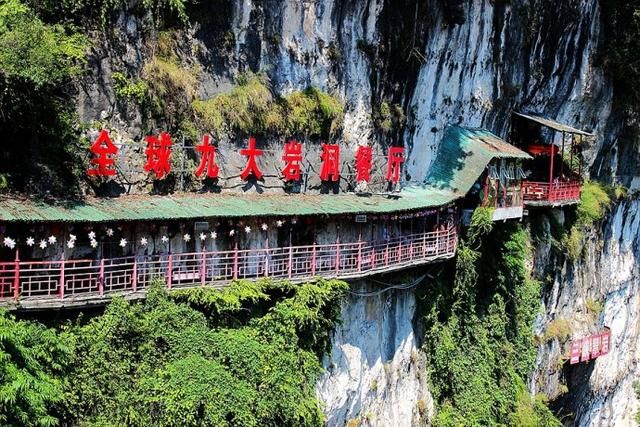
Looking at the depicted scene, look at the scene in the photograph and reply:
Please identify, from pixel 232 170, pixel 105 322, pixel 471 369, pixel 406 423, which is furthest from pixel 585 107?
pixel 105 322

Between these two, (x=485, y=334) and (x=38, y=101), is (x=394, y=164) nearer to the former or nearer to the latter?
(x=485, y=334)

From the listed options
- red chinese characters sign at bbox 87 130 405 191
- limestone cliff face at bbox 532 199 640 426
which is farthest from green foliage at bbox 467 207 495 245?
Result: limestone cliff face at bbox 532 199 640 426

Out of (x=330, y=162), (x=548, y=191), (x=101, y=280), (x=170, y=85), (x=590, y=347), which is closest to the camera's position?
(x=101, y=280)

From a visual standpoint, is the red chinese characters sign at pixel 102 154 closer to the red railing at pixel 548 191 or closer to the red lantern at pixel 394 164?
the red lantern at pixel 394 164

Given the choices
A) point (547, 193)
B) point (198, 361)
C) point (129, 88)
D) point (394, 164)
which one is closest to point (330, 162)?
point (394, 164)

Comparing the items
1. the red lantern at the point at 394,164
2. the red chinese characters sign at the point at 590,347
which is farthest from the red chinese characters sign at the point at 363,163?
the red chinese characters sign at the point at 590,347

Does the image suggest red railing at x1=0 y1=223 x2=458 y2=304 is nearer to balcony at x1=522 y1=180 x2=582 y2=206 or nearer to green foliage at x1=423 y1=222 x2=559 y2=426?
green foliage at x1=423 y1=222 x2=559 y2=426

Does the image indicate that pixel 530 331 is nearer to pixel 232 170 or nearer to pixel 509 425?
pixel 509 425
